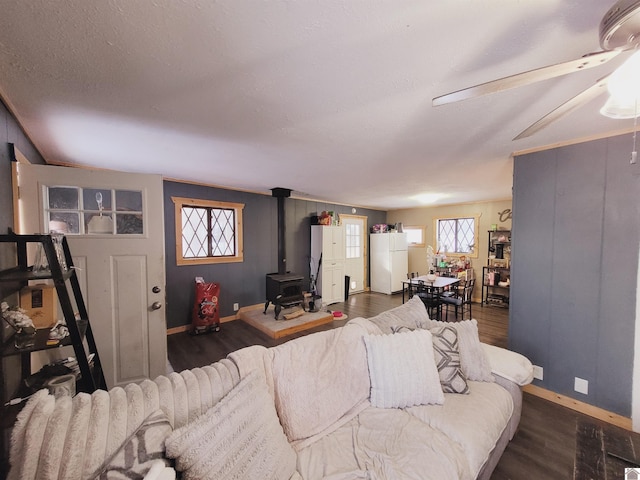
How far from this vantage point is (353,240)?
632cm

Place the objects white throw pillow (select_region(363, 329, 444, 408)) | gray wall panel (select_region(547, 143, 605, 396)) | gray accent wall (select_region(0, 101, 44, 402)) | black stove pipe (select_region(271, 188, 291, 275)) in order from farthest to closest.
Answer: black stove pipe (select_region(271, 188, 291, 275)) → gray wall panel (select_region(547, 143, 605, 396)) → white throw pillow (select_region(363, 329, 444, 408)) → gray accent wall (select_region(0, 101, 44, 402))

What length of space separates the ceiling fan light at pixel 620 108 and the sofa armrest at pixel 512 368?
1.56 metres

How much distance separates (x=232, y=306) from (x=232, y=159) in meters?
2.72

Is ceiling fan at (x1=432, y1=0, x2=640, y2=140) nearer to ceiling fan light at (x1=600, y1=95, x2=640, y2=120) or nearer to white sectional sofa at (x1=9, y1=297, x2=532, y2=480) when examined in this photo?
ceiling fan light at (x1=600, y1=95, x2=640, y2=120)

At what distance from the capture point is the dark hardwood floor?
1.31 m

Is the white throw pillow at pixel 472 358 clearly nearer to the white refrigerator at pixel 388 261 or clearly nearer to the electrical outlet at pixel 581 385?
the electrical outlet at pixel 581 385

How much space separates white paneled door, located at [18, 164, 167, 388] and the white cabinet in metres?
3.37

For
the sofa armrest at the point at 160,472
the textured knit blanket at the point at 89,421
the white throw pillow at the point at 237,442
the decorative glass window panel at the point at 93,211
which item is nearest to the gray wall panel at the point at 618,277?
the white throw pillow at the point at 237,442

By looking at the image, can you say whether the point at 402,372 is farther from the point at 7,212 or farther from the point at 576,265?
the point at 7,212

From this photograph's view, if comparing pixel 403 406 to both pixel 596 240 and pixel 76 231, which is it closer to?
pixel 596 240

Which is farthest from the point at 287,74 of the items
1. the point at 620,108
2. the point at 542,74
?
the point at 620,108

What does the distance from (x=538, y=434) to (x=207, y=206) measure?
181 inches

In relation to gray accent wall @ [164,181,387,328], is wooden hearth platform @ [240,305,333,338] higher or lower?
lower

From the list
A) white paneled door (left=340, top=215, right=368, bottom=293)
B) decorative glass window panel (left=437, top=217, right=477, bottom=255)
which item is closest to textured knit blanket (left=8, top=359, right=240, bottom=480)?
white paneled door (left=340, top=215, right=368, bottom=293)
